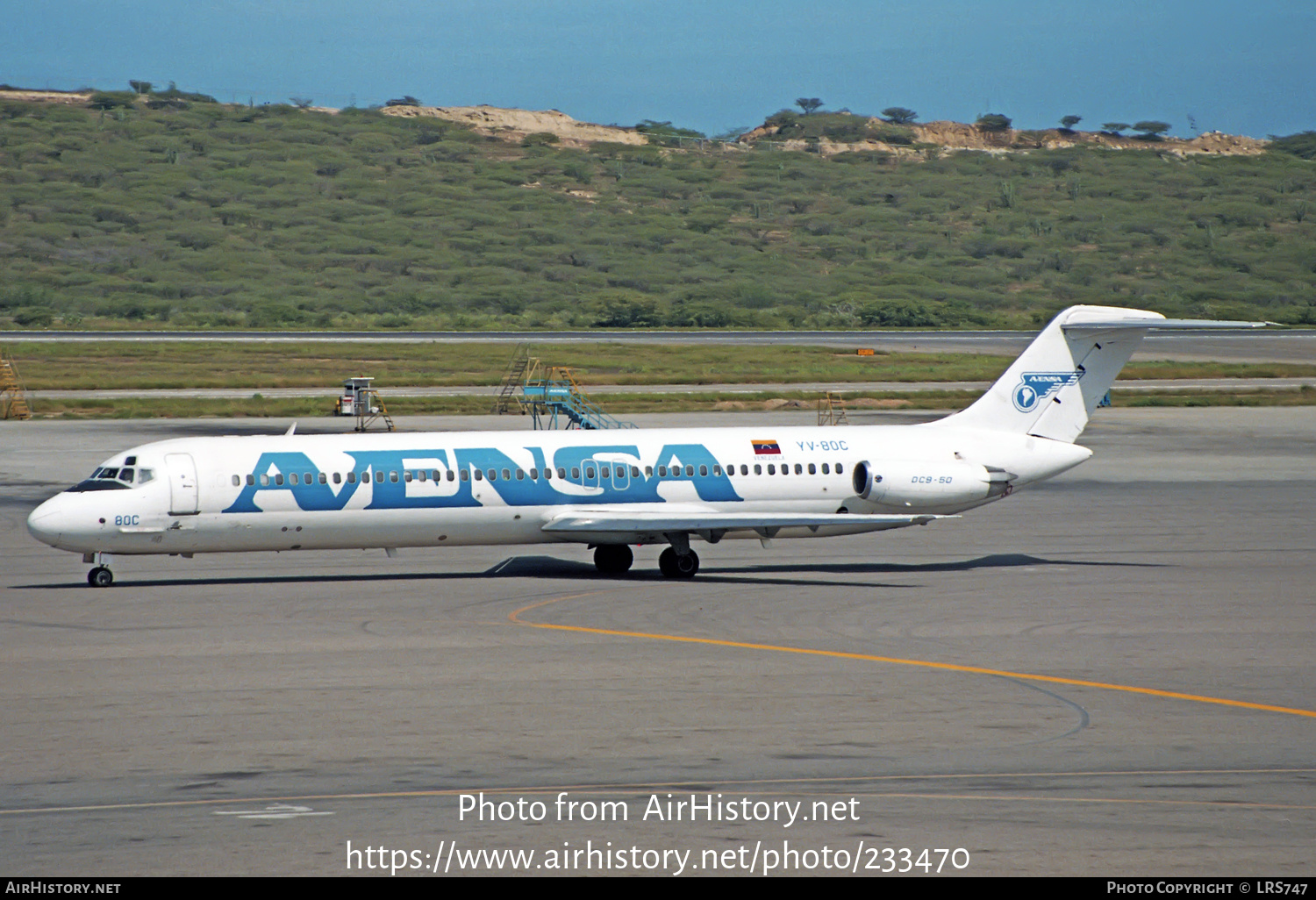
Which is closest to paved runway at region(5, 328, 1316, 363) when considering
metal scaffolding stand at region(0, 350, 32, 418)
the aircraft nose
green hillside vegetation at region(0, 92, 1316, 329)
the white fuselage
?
green hillside vegetation at region(0, 92, 1316, 329)

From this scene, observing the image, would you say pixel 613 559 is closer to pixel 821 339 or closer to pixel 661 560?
pixel 661 560

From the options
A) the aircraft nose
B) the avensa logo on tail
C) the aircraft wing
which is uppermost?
the avensa logo on tail

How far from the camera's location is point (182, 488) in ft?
95.0

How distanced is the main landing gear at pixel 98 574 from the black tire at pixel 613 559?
9794 millimetres

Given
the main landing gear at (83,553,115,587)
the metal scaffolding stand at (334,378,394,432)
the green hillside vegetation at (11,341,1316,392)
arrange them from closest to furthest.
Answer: the main landing gear at (83,553,115,587) < the metal scaffolding stand at (334,378,394,432) < the green hillside vegetation at (11,341,1316,392)

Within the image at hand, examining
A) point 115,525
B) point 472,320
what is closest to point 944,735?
point 115,525

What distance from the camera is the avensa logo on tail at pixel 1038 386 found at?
112 feet

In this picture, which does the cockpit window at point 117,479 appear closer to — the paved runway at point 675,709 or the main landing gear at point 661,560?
the paved runway at point 675,709

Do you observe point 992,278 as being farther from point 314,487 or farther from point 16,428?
point 314,487

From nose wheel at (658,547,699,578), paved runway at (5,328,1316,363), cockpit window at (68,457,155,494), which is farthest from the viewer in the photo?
paved runway at (5,328,1316,363)

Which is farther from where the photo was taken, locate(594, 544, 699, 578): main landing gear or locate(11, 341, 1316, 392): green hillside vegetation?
locate(11, 341, 1316, 392): green hillside vegetation

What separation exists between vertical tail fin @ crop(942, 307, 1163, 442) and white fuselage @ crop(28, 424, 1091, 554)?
1.55 feet

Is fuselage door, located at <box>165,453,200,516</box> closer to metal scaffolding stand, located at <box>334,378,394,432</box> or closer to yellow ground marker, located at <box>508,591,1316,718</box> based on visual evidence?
yellow ground marker, located at <box>508,591,1316,718</box>

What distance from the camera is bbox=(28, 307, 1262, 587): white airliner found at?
29062mm
